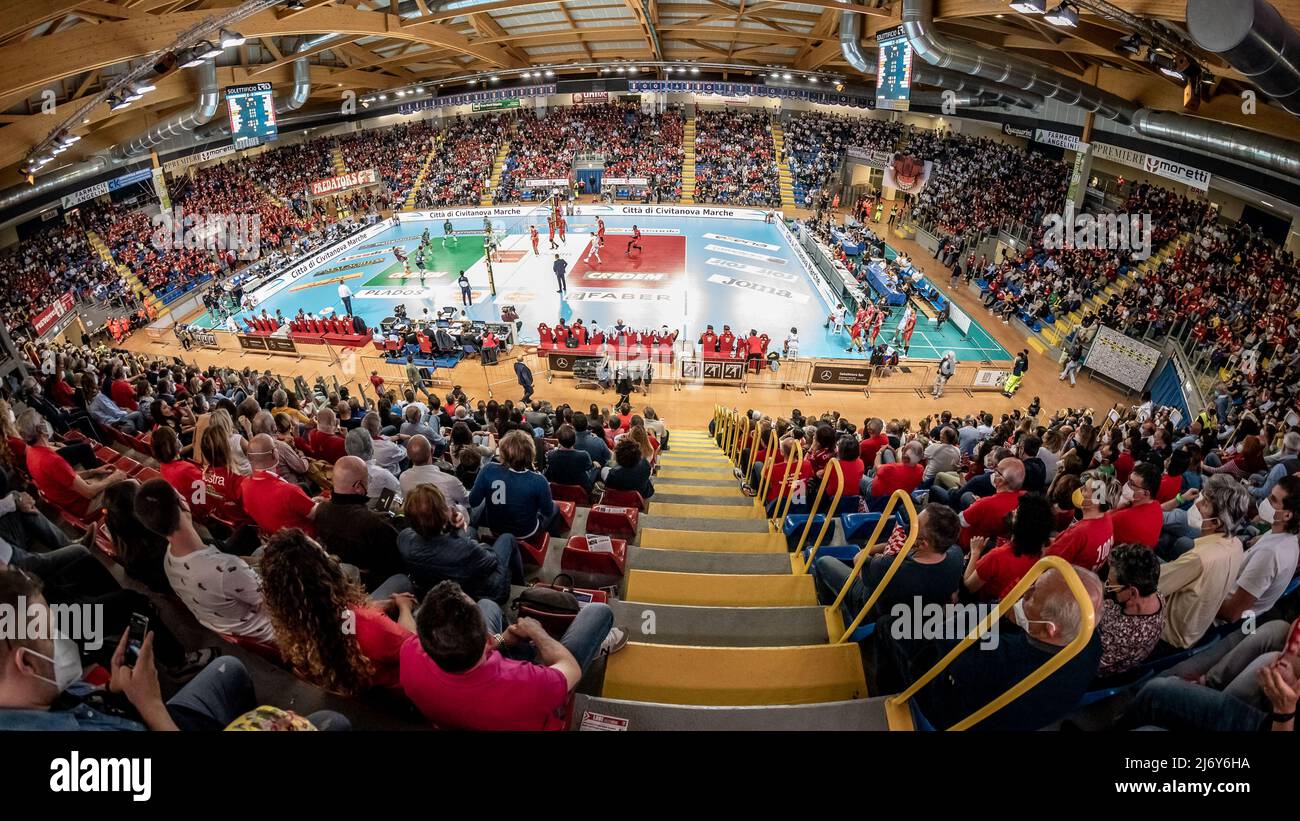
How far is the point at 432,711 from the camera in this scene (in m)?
2.57

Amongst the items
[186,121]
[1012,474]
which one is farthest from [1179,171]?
[186,121]

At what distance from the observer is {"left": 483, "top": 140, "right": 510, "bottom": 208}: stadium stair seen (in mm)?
39812

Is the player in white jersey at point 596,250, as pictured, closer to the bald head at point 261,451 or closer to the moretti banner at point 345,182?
the moretti banner at point 345,182

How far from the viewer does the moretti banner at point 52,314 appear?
1994cm

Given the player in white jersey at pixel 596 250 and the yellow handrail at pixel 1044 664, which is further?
the player in white jersey at pixel 596 250

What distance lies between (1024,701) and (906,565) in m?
0.92

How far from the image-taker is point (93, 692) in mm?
2340

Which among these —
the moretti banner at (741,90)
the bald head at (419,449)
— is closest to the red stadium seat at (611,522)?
the bald head at (419,449)

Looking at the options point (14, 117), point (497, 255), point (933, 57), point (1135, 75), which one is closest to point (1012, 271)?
point (1135, 75)

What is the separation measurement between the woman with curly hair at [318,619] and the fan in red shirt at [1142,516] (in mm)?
5435

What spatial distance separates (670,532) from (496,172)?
1677 inches

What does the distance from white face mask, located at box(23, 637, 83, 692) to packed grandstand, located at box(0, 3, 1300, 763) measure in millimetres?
20

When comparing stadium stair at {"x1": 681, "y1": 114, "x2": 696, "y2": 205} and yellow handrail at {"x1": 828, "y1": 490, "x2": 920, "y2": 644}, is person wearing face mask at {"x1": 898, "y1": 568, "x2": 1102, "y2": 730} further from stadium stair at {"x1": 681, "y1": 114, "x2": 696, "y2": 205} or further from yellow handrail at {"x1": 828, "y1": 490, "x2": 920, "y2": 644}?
stadium stair at {"x1": 681, "y1": 114, "x2": 696, "y2": 205}

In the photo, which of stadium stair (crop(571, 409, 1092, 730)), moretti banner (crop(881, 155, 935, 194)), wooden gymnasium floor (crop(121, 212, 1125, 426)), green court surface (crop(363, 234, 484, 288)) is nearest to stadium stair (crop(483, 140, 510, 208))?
green court surface (crop(363, 234, 484, 288))
